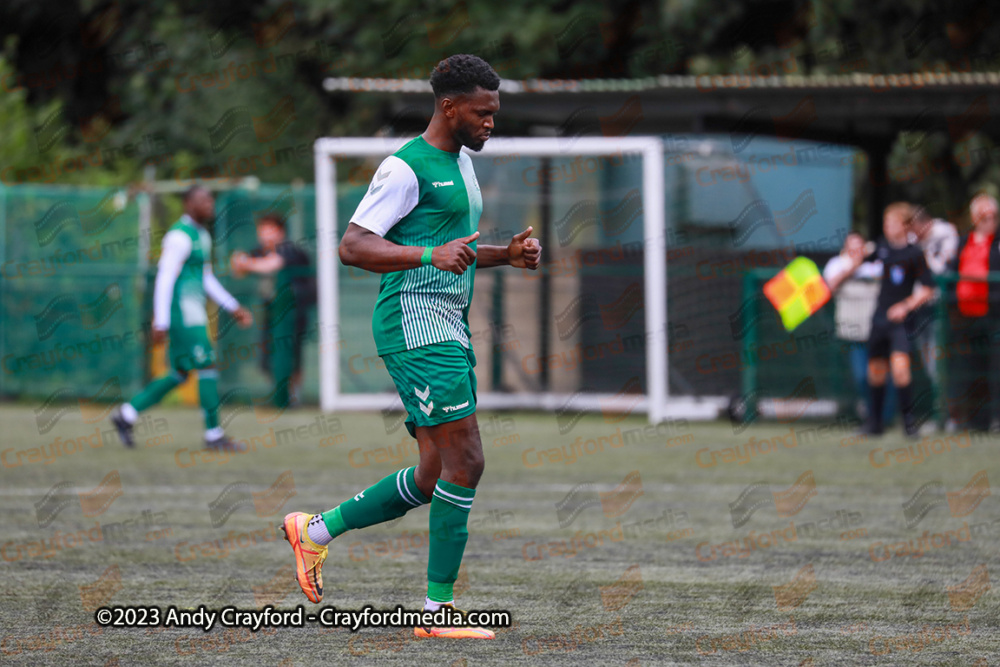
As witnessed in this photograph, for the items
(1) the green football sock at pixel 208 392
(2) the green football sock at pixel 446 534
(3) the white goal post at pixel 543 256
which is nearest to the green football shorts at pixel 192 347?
(1) the green football sock at pixel 208 392

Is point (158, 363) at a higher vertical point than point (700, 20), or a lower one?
lower

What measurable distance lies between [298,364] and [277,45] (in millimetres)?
10614

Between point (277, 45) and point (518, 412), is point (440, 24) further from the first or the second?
point (518, 412)

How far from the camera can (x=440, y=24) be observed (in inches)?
987

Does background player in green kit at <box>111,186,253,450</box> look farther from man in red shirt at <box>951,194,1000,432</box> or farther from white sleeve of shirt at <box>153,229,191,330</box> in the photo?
man in red shirt at <box>951,194,1000,432</box>

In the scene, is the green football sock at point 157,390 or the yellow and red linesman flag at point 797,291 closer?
the green football sock at point 157,390

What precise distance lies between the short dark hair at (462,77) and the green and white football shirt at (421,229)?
0.72 feet

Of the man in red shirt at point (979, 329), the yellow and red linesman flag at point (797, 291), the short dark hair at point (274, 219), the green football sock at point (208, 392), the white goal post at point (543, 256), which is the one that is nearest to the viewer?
the green football sock at point (208, 392)

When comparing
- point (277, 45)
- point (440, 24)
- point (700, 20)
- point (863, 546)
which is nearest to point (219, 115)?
point (277, 45)

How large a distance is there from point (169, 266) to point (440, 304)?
7568mm

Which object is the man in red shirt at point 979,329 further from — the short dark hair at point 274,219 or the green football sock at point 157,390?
the short dark hair at point 274,219

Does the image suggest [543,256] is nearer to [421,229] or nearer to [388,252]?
[421,229]

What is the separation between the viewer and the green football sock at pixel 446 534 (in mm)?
5832

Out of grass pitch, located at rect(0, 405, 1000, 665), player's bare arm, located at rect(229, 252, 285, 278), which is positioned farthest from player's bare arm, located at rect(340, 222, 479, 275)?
player's bare arm, located at rect(229, 252, 285, 278)
